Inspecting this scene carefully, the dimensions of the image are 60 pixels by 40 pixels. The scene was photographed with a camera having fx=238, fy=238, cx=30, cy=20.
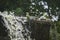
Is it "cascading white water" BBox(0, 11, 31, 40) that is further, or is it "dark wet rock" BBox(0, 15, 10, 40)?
"cascading white water" BBox(0, 11, 31, 40)

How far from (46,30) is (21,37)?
1871 millimetres

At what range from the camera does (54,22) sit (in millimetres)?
8953

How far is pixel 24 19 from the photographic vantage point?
8.27 meters

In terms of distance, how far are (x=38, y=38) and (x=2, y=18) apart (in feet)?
8.38

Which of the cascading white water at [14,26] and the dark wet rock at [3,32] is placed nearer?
the dark wet rock at [3,32]

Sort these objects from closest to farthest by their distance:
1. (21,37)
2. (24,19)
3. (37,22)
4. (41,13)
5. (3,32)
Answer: (3,32) → (21,37) → (24,19) → (37,22) → (41,13)

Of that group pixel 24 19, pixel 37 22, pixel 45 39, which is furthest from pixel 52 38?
pixel 24 19

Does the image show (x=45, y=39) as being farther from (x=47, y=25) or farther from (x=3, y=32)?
(x=3, y=32)

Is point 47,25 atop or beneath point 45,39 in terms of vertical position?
atop

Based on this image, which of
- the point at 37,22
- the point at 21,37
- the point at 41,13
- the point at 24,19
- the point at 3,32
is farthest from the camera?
the point at 41,13

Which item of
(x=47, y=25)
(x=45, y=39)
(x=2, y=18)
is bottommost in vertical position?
(x=45, y=39)

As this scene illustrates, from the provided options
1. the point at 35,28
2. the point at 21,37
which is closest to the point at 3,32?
the point at 21,37

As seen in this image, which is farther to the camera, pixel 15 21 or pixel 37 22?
pixel 37 22

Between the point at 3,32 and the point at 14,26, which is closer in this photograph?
the point at 3,32
